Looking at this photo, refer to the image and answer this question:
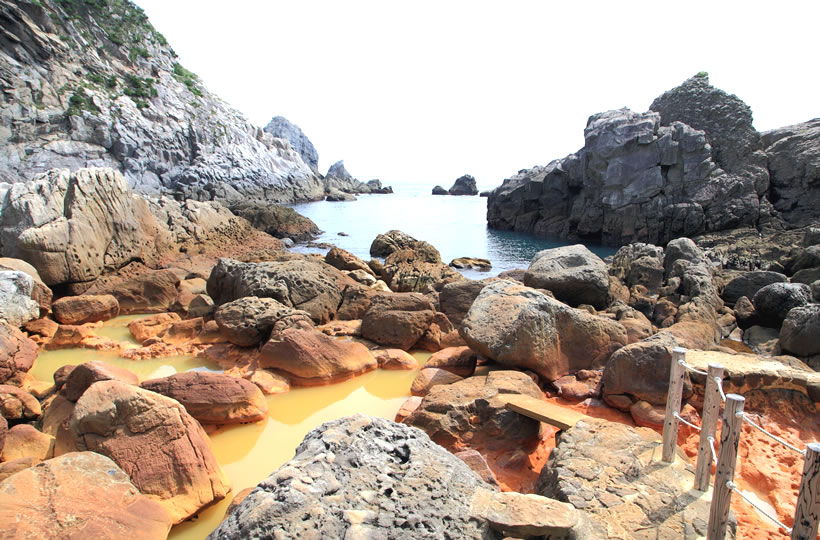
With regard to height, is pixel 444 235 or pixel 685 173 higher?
pixel 685 173

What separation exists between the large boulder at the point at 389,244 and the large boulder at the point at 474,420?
16614mm

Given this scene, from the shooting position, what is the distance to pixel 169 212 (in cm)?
1891

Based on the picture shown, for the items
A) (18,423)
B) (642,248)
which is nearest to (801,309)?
(642,248)

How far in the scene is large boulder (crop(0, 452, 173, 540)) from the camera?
3352mm

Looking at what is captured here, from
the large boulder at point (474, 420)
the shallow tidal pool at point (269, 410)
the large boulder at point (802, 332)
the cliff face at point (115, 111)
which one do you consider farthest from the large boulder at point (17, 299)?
the cliff face at point (115, 111)

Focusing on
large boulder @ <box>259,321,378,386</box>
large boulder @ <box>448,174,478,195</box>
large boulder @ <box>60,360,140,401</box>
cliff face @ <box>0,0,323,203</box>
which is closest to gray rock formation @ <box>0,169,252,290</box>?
large boulder @ <box>60,360,140,401</box>

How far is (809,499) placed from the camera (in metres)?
2.49

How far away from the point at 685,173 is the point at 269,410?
3123cm

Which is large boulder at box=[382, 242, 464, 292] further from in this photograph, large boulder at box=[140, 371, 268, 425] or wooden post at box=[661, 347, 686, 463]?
wooden post at box=[661, 347, 686, 463]

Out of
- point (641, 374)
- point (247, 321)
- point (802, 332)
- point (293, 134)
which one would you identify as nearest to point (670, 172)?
point (802, 332)

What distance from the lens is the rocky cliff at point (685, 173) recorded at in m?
27.6

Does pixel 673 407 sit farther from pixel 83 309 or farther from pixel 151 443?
pixel 83 309

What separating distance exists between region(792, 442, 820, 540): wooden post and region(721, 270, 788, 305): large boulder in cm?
1239

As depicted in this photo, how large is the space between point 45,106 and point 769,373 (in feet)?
151
